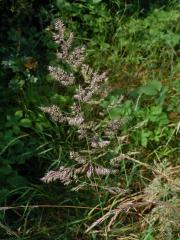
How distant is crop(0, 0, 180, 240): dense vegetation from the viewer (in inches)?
104

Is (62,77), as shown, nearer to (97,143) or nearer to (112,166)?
(97,143)

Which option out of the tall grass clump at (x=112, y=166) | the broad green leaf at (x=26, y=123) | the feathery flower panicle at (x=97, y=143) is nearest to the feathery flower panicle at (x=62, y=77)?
the tall grass clump at (x=112, y=166)

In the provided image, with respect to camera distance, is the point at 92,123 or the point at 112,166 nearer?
the point at 92,123

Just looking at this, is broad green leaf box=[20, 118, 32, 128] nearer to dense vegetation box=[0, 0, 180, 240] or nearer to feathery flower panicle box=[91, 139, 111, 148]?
dense vegetation box=[0, 0, 180, 240]

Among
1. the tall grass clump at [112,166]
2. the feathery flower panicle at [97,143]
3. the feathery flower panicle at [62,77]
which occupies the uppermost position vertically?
the feathery flower panicle at [62,77]

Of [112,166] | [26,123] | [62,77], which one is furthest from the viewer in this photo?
[26,123]

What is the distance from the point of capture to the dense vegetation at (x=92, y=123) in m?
2.64

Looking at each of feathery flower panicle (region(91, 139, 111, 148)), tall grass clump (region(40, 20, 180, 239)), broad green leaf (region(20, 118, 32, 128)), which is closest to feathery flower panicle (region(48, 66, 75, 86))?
tall grass clump (region(40, 20, 180, 239))

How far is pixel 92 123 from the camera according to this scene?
103 inches

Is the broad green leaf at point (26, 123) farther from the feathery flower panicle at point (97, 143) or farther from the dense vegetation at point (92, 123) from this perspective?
the feathery flower panicle at point (97, 143)

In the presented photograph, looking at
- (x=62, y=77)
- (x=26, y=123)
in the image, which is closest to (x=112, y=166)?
(x=62, y=77)

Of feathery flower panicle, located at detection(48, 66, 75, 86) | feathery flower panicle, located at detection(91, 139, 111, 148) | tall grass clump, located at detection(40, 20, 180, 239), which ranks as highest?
feathery flower panicle, located at detection(48, 66, 75, 86)

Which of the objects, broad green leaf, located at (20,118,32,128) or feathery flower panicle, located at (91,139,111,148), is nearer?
feathery flower panicle, located at (91,139,111,148)

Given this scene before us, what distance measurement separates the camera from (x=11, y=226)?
2842 millimetres
